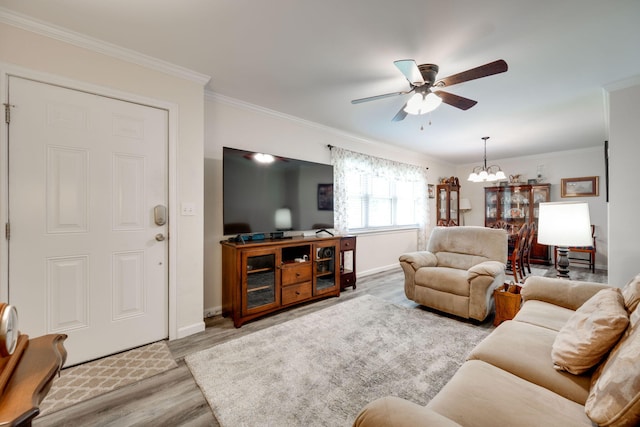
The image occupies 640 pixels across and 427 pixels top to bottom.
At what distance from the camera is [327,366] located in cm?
192

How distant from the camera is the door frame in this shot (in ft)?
5.59

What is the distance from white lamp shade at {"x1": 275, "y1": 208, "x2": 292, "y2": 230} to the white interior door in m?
1.19

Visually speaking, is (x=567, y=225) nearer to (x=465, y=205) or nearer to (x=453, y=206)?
(x=453, y=206)

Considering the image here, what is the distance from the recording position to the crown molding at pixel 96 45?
1.72 m

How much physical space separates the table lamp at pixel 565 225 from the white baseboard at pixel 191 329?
10.4 feet

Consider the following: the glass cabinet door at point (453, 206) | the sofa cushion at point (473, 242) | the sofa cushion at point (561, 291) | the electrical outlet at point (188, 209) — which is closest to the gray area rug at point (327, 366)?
the sofa cushion at point (561, 291)

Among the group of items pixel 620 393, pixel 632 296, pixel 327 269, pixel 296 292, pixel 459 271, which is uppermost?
pixel 632 296

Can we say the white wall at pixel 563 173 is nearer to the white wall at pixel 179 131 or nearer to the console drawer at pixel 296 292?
the console drawer at pixel 296 292

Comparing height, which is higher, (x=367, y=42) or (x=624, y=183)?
(x=367, y=42)

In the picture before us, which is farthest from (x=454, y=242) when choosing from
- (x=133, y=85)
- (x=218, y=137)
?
(x=133, y=85)

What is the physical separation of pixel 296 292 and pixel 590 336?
2.48m

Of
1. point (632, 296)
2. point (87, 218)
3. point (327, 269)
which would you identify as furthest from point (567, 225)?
point (87, 218)

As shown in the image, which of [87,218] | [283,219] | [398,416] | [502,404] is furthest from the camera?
[283,219]

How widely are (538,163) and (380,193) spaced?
4160 mm
